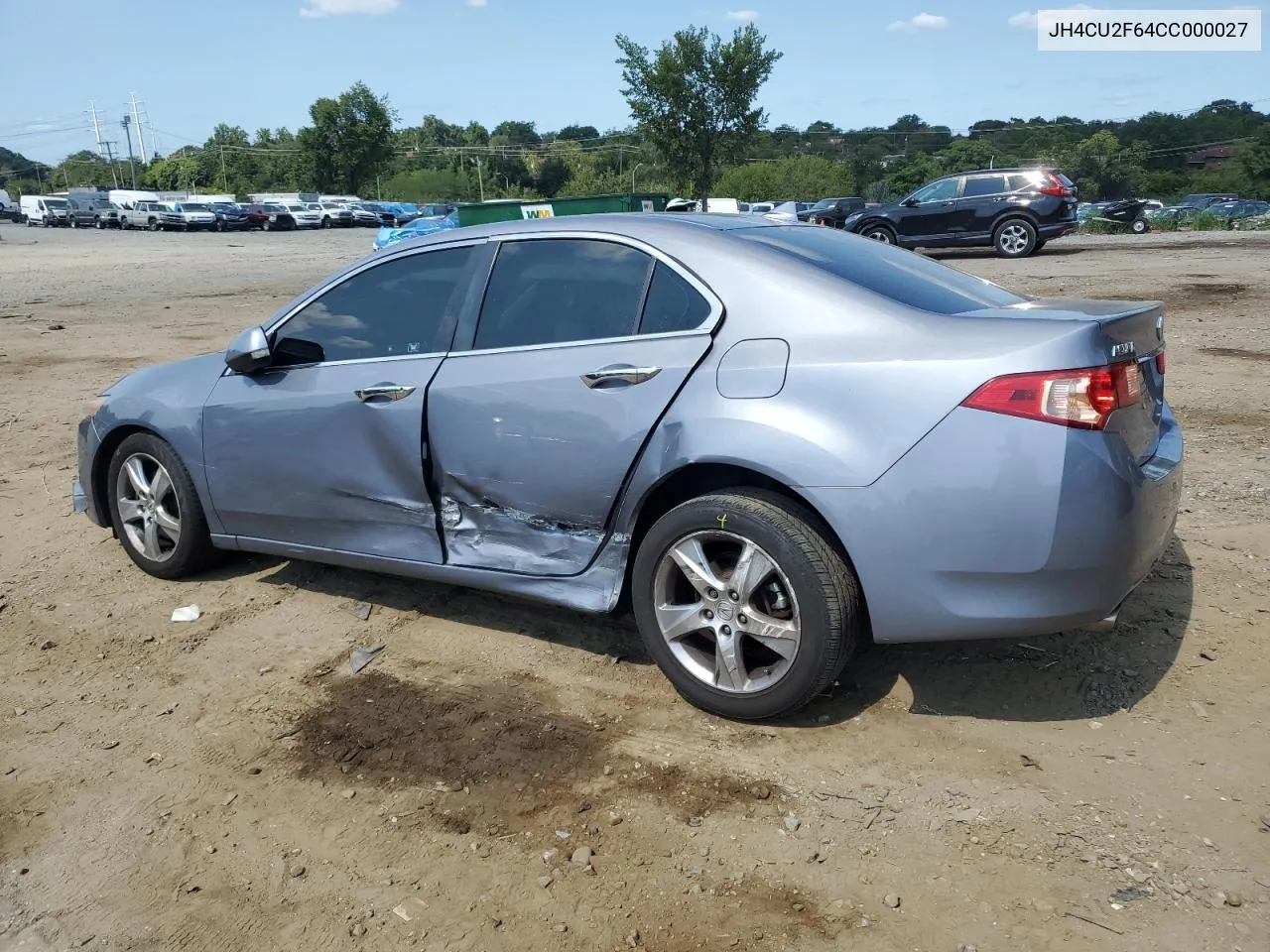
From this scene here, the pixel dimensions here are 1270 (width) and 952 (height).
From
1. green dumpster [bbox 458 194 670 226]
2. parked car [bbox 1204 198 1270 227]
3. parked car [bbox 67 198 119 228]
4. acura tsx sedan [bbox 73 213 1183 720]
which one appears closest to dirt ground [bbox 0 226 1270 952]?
acura tsx sedan [bbox 73 213 1183 720]

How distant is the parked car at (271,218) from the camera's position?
57844 millimetres

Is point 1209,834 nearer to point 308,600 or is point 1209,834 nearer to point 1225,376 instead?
point 308,600

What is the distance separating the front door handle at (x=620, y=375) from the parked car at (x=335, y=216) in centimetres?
6053

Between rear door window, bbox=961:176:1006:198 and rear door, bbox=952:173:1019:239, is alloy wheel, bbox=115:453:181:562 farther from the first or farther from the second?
Answer: rear door window, bbox=961:176:1006:198

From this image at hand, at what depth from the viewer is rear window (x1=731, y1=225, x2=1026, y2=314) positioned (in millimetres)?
3361

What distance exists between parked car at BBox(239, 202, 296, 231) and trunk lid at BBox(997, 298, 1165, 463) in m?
60.1

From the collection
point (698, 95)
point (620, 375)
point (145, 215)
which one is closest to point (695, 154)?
point (698, 95)

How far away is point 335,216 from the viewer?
60.1 metres

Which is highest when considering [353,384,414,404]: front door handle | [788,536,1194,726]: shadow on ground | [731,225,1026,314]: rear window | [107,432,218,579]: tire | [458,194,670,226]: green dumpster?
[731,225,1026,314]: rear window

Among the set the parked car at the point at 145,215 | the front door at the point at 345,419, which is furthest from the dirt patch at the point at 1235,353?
the parked car at the point at 145,215

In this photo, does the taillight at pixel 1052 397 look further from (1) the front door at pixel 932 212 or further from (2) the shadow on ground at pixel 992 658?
(1) the front door at pixel 932 212

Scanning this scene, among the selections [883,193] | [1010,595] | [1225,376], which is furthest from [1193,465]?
[883,193]

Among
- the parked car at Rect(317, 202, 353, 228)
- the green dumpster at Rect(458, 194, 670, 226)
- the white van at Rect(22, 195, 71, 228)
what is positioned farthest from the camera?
the white van at Rect(22, 195, 71, 228)

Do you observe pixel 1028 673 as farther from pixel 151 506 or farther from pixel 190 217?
pixel 190 217
